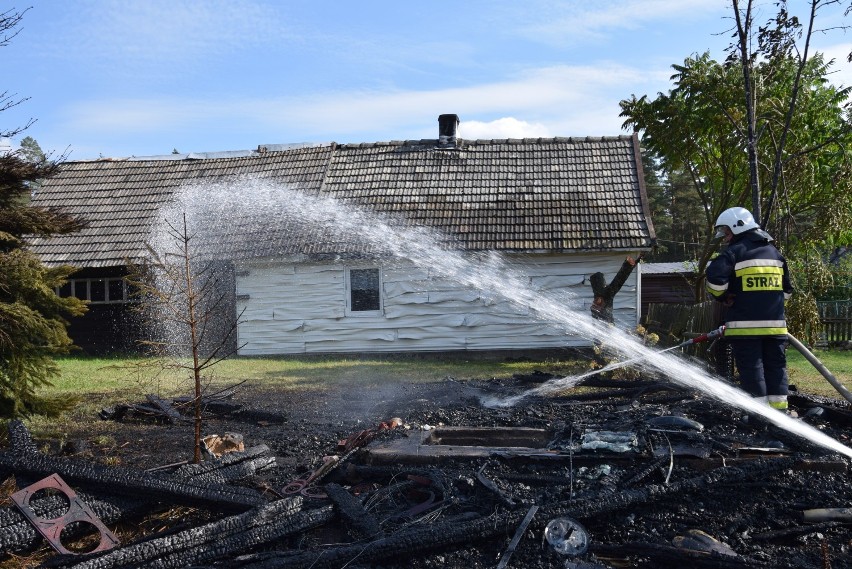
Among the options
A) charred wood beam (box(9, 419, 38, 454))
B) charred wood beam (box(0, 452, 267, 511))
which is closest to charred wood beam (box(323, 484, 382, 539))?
charred wood beam (box(0, 452, 267, 511))

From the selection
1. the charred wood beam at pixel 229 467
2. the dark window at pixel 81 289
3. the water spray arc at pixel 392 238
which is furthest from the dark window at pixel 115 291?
the charred wood beam at pixel 229 467

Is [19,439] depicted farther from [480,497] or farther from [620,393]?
[620,393]

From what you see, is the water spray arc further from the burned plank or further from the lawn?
the burned plank

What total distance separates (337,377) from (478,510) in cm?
860

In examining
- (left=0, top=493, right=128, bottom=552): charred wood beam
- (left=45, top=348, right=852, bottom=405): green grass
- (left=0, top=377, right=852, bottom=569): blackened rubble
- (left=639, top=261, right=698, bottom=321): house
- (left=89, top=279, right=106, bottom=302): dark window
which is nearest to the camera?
(left=0, top=377, right=852, bottom=569): blackened rubble

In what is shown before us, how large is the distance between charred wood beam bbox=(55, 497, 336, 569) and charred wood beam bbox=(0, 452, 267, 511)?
293mm

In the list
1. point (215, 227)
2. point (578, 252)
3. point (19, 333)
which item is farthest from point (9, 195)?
point (578, 252)

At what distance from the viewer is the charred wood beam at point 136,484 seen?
5559 millimetres

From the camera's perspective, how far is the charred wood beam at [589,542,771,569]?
4473mm

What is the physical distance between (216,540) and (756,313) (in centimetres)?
556

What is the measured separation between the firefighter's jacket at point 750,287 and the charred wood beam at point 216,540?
14.9 feet

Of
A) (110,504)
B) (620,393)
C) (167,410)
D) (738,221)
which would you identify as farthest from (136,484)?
(620,393)

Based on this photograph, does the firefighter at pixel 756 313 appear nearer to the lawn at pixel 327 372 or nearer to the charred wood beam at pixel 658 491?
the charred wood beam at pixel 658 491

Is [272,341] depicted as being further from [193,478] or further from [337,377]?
[193,478]
